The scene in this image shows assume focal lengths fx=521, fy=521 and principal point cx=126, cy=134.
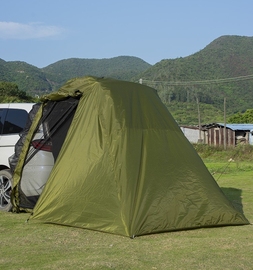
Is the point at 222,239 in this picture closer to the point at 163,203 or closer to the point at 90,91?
the point at 163,203

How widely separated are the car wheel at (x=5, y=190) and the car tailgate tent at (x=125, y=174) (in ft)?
4.30

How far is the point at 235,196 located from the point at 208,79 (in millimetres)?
94171

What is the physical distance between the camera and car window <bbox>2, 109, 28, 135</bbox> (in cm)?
959

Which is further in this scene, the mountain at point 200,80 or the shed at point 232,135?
the mountain at point 200,80

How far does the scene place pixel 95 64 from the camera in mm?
177500

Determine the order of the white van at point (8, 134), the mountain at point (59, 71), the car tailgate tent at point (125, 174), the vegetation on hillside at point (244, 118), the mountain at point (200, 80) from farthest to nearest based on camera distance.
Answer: the mountain at point (59, 71), the mountain at point (200, 80), the vegetation on hillside at point (244, 118), the white van at point (8, 134), the car tailgate tent at point (125, 174)

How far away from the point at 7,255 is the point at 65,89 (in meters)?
3.27

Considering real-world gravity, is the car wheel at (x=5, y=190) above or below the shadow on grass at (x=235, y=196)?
above

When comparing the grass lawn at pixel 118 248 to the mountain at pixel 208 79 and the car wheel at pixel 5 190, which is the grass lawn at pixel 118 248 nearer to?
the car wheel at pixel 5 190

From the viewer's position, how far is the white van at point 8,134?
927 centimetres

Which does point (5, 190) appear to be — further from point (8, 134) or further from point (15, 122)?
point (15, 122)

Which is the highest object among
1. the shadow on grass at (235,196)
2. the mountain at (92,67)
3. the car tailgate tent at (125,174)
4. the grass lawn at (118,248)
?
the mountain at (92,67)

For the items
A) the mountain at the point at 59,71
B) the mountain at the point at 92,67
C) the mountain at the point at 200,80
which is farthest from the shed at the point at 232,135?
the mountain at the point at 92,67

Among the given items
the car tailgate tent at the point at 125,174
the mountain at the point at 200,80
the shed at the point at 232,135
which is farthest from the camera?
the mountain at the point at 200,80
